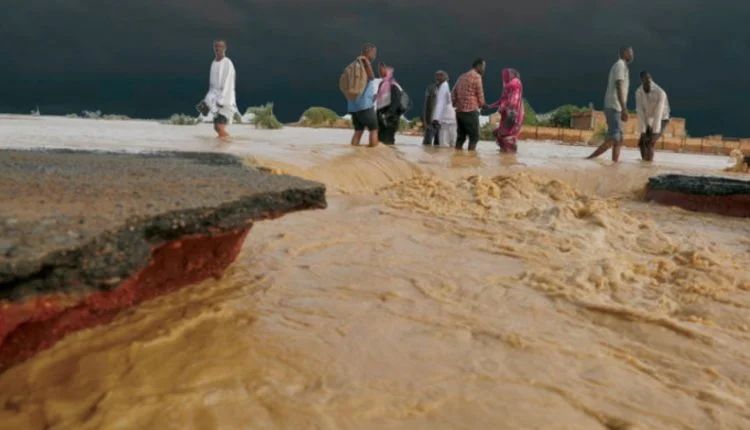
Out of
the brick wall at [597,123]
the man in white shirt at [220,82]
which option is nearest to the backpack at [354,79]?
the man in white shirt at [220,82]

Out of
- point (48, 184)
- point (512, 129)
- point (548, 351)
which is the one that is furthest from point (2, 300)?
point (512, 129)

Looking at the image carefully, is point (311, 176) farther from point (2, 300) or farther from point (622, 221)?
point (2, 300)

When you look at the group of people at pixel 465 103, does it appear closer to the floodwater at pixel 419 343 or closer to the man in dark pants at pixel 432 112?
the man in dark pants at pixel 432 112

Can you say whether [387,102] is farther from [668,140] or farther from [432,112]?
[668,140]

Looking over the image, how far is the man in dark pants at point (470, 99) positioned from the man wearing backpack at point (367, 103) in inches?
83.7

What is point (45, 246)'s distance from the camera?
148cm

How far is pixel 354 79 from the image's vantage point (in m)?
8.57

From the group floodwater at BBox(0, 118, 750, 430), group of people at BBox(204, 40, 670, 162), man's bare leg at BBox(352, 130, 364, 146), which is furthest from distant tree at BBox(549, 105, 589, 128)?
floodwater at BBox(0, 118, 750, 430)

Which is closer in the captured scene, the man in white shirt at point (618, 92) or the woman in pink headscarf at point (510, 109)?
the man in white shirt at point (618, 92)

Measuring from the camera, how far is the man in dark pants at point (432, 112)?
11.4 metres

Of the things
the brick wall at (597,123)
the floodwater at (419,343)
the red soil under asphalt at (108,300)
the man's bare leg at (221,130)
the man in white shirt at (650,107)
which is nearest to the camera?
the red soil under asphalt at (108,300)

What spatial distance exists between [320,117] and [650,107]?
639 inches

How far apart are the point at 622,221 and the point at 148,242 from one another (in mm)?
3991

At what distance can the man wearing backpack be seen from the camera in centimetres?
864
